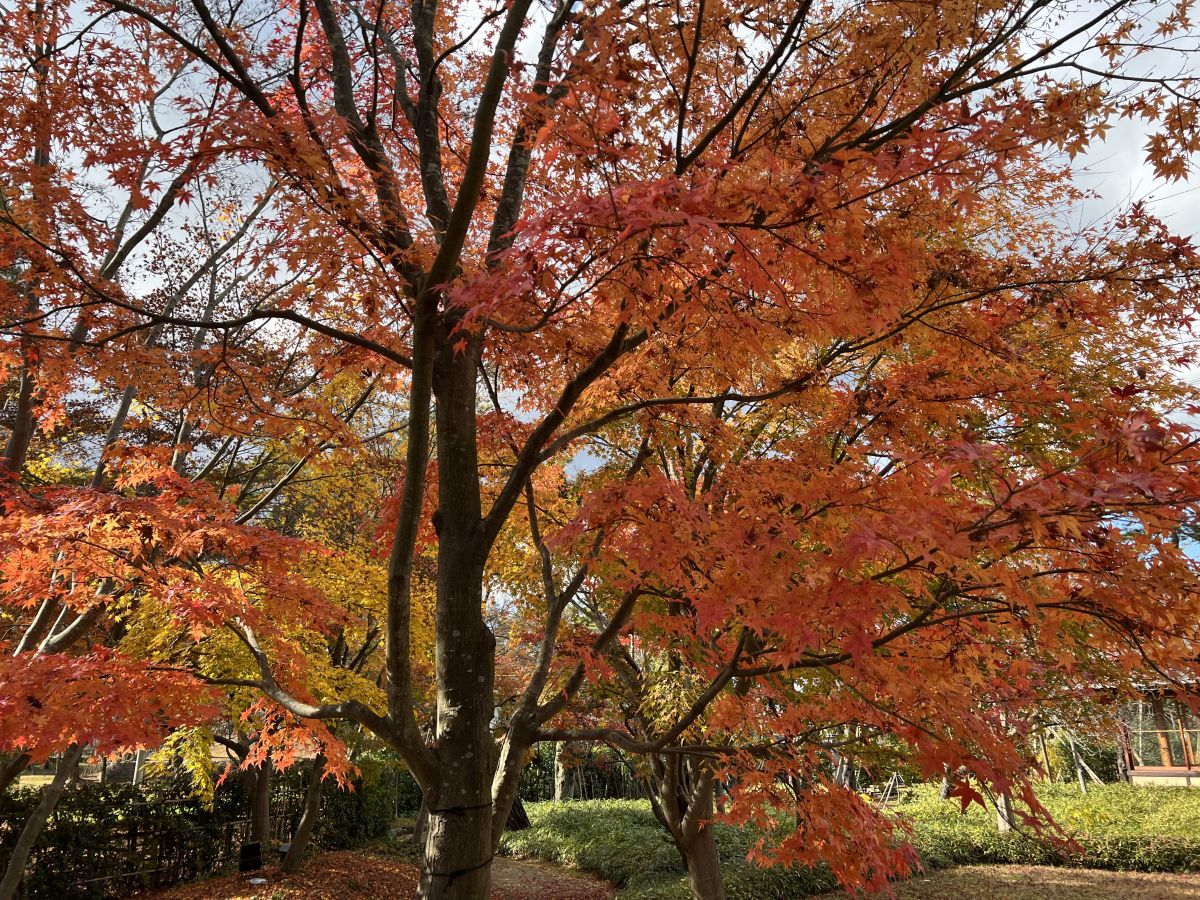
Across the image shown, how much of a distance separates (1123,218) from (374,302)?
4.71 m

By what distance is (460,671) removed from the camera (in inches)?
133

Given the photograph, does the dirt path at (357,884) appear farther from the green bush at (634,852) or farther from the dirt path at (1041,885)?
the dirt path at (1041,885)

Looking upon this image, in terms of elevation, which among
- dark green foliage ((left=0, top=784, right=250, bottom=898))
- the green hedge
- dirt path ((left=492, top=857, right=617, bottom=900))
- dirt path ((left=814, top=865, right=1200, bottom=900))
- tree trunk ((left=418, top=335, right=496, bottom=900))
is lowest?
dirt path ((left=492, top=857, right=617, bottom=900))

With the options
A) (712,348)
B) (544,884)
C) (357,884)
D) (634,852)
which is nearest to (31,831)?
(357,884)

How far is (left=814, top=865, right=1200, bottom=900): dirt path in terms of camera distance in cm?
1066

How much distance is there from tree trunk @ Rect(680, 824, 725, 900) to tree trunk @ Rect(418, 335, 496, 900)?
174 inches

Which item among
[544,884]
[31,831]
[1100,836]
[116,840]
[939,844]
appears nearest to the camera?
[31,831]

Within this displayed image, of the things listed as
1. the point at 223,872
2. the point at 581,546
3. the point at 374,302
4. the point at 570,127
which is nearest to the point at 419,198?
the point at 374,302

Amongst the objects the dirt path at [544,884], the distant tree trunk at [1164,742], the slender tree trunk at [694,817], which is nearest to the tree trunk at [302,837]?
the dirt path at [544,884]

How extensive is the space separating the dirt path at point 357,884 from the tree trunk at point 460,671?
8.35m

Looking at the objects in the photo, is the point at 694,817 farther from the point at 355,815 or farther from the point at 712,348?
the point at 355,815

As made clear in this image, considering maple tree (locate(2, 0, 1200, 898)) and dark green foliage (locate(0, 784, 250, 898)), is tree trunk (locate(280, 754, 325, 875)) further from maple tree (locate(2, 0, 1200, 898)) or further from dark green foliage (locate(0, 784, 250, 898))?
maple tree (locate(2, 0, 1200, 898))

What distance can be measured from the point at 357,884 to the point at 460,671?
10031 millimetres

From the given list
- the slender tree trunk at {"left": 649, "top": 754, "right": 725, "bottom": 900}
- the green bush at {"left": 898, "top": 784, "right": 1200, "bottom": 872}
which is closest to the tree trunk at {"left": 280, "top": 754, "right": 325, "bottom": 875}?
the slender tree trunk at {"left": 649, "top": 754, "right": 725, "bottom": 900}
